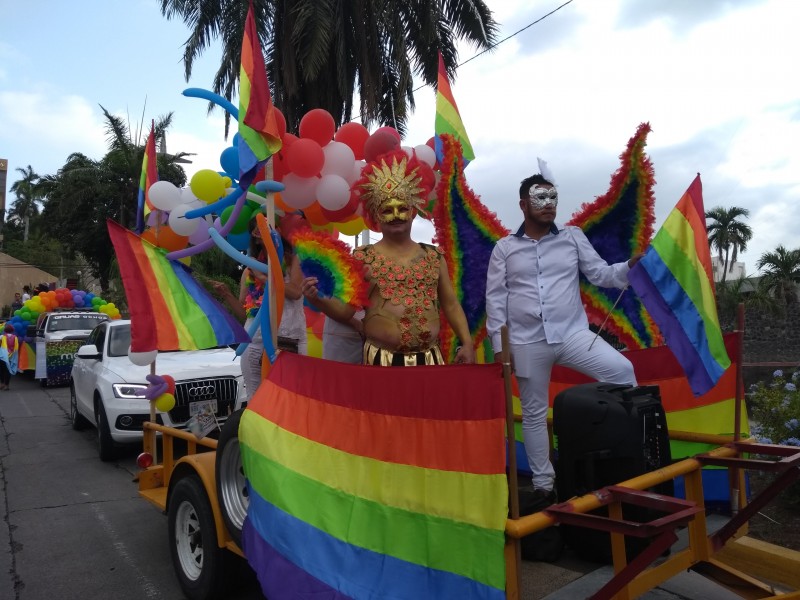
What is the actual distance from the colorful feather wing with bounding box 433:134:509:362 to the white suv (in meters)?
3.78

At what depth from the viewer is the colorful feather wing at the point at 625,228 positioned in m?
3.19

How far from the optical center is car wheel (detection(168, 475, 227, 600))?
328 centimetres

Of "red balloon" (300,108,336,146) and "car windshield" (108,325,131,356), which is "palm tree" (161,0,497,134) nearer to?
"car windshield" (108,325,131,356)

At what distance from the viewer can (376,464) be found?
216 cm

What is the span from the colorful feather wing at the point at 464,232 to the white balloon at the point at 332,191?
66cm

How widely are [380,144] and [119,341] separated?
17.1 ft

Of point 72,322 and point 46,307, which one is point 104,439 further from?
point 46,307

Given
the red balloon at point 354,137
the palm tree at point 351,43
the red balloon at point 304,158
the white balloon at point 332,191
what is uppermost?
the palm tree at point 351,43

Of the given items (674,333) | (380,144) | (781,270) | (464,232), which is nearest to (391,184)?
(464,232)

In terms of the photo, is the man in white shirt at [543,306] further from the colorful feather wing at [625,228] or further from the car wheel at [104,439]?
the car wheel at [104,439]

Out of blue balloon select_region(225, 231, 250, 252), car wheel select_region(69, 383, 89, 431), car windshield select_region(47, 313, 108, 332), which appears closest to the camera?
blue balloon select_region(225, 231, 250, 252)

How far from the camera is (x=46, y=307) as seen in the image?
15398 mm

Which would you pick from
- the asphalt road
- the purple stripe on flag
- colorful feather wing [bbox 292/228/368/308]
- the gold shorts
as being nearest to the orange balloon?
colorful feather wing [bbox 292/228/368/308]

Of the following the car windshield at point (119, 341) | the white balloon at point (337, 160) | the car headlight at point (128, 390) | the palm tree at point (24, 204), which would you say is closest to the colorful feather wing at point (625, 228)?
the white balloon at point (337, 160)
